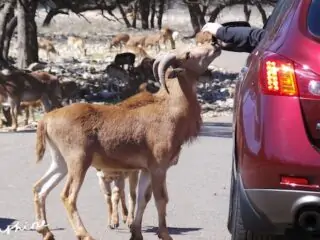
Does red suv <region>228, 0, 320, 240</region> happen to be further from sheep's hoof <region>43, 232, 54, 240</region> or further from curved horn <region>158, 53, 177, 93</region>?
sheep's hoof <region>43, 232, 54, 240</region>

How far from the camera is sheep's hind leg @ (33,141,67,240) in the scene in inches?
314

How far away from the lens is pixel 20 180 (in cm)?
1139

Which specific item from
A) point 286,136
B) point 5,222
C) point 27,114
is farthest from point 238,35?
point 27,114

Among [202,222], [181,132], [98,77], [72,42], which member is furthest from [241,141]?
[72,42]

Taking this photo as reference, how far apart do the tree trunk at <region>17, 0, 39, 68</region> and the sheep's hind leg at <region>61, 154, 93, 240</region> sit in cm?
2008

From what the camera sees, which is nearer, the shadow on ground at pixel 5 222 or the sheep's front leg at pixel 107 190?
the shadow on ground at pixel 5 222

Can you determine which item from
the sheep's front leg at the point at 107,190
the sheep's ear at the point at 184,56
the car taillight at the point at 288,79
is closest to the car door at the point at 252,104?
the car taillight at the point at 288,79

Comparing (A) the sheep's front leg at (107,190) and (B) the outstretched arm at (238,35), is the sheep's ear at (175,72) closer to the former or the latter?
(B) the outstretched arm at (238,35)

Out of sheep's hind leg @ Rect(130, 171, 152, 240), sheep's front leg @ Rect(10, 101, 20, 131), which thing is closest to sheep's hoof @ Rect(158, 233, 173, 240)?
sheep's hind leg @ Rect(130, 171, 152, 240)

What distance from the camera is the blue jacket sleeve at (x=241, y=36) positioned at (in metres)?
7.50

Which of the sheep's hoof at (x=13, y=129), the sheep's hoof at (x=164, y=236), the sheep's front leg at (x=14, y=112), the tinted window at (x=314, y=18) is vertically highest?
the tinted window at (x=314, y=18)

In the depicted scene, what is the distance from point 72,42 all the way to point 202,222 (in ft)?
134

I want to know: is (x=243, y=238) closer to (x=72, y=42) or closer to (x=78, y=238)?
(x=78, y=238)

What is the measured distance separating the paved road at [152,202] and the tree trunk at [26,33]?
14554 mm
